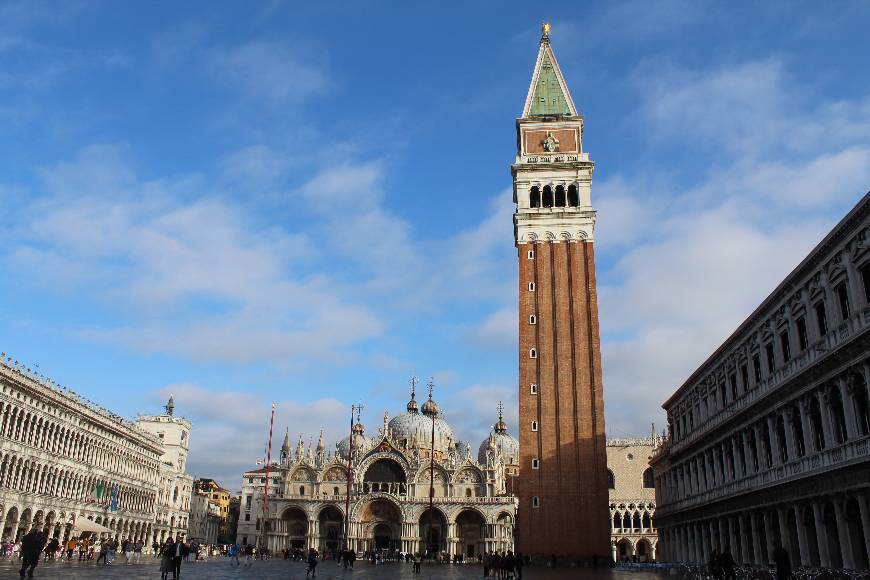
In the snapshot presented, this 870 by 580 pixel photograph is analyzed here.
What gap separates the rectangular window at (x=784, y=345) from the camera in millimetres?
27688

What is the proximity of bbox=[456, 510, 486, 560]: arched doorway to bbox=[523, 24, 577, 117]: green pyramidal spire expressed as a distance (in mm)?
37915

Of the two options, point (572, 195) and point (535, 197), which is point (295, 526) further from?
point (572, 195)

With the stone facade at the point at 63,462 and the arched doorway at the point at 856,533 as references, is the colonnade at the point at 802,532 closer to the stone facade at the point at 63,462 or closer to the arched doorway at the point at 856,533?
the arched doorway at the point at 856,533

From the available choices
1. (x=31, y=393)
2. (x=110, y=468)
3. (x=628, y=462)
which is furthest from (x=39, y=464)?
(x=628, y=462)

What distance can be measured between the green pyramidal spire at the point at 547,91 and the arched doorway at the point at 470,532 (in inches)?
1493

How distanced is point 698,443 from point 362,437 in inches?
2210

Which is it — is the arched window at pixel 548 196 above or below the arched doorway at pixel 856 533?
above

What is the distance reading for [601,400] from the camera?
52.1 metres

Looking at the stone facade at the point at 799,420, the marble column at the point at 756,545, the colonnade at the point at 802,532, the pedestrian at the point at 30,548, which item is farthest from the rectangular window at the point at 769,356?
the pedestrian at the point at 30,548

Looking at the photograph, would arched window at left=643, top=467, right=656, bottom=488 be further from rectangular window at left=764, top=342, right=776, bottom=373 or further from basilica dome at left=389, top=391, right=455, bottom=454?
rectangular window at left=764, top=342, right=776, bottom=373

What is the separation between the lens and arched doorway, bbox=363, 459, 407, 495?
241ft

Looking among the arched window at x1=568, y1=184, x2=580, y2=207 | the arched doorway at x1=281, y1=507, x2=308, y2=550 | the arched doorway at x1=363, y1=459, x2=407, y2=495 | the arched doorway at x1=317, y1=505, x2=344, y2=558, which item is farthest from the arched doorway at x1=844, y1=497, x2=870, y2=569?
the arched doorway at x1=281, y1=507, x2=308, y2=550

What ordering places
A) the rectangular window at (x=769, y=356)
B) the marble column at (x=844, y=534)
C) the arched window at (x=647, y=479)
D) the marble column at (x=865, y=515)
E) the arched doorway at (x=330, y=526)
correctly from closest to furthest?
the marble column at (x=865, y=515), the marble column at (x=844, y=534), the rectangular window at (x=769, y=356), the arched doorway at (x=330, y=526), the arched window at (x=647, y=479)

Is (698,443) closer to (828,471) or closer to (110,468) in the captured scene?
(828,471)
